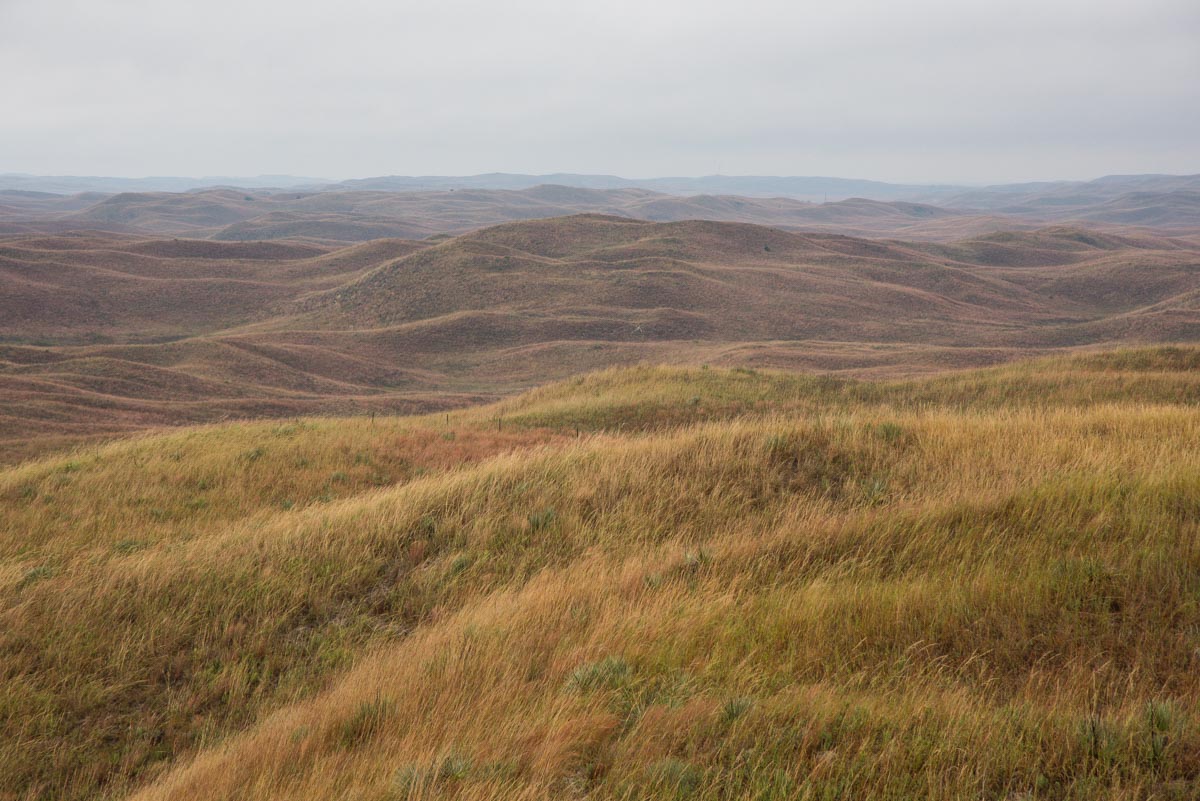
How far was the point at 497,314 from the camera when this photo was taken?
52156 millimetres

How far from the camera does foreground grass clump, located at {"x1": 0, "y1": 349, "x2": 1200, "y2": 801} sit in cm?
361

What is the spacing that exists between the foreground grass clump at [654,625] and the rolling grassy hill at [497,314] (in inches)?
684

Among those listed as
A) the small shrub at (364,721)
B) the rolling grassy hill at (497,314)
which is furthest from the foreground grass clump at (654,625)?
the rolling grassy hill at (497,314)

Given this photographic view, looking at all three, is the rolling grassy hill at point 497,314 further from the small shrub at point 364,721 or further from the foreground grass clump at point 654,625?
the small shrub at point 364,721

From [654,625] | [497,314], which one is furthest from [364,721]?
[497,314]

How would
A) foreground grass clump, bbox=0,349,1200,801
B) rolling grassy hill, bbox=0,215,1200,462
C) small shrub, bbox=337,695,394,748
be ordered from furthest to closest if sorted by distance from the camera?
rolling grassy hill, bbox=0,215,1200,462, small shrub, bbox=337,695,394,748, foreground grass clump, bbox=0,349,1200,801

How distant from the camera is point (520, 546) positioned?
7.42m

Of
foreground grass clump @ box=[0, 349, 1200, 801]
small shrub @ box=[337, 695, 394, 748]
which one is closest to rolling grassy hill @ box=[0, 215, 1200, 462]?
foreground grass clump @ box=[0, 349, 1200, 801]

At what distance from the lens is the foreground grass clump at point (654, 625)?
11.9ft

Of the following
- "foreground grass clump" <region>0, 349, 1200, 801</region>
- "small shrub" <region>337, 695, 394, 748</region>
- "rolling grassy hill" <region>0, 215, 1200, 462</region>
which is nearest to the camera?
"foreground grass clump" <region>0, 349, 1200, 801</region>

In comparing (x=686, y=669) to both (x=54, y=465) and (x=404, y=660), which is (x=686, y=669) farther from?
(x=54, y=465)

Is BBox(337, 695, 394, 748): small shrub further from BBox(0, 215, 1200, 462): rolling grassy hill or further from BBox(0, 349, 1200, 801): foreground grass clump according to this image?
BBox(0, 215, 1200, 462): rolling grassy hill

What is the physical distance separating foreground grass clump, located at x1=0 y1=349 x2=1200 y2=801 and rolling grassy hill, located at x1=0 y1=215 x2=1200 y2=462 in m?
17.4

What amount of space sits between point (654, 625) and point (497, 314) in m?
48.6
